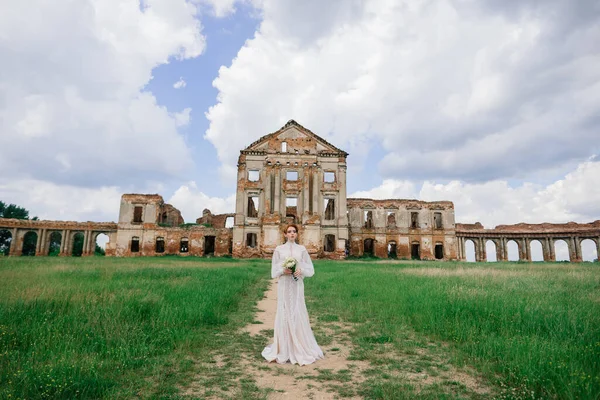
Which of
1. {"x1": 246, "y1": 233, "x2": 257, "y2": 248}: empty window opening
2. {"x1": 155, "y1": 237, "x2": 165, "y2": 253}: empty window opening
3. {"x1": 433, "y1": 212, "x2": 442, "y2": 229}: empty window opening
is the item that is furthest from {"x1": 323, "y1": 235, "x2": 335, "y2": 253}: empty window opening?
{"x1": 155, "y1": 237, "x2": 165, "y2": 253}: empty window opening

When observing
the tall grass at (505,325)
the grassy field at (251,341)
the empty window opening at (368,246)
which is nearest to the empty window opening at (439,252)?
the empty window opening at (368,246)

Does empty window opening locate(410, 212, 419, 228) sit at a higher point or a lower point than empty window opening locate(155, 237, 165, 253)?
higher

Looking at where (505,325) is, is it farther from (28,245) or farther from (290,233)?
(28,245)

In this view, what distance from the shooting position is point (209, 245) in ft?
125

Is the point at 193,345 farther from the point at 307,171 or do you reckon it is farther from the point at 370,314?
the point at 307,171

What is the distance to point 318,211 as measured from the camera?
32.4 meters

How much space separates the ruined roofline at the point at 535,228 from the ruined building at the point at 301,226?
0.31 ft

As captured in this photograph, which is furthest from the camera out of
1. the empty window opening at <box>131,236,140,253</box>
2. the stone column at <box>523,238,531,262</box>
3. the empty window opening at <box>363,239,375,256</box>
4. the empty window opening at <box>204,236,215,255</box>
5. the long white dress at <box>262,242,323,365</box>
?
the stone column at <box>523,238,531,262</box>

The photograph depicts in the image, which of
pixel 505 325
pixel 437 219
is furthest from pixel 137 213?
pixel 505 325

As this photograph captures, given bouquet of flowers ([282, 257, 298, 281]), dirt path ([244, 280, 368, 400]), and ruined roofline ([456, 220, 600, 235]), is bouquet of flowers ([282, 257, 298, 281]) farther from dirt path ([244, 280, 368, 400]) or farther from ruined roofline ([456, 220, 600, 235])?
ruined roofline ([456, 220, 600, 235])

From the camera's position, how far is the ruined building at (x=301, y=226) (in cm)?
3212

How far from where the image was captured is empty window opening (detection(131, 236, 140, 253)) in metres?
36.4

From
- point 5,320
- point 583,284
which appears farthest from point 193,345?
point 583,284

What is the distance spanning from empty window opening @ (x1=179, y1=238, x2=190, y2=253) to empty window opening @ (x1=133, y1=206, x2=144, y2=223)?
555cm
